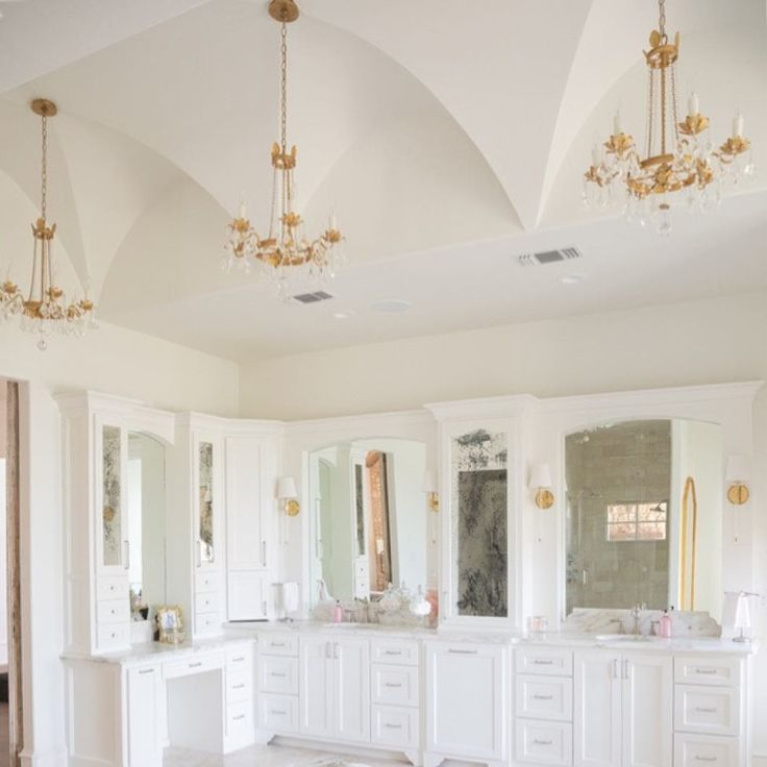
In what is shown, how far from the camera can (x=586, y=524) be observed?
6.43 meters

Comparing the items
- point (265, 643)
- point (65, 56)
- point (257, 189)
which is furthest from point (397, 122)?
point (265, 643)

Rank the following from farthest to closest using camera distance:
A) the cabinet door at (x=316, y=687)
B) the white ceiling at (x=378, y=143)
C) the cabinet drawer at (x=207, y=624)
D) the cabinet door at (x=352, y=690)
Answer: the cabinet drawer at (x=207, y=624), the cabinet door at (x=316, y=687), the cabinet door at (x=352, y=690), the white ceiling at (x=378, y=143)

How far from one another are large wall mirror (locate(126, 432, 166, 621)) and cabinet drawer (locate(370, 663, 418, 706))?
1887mm

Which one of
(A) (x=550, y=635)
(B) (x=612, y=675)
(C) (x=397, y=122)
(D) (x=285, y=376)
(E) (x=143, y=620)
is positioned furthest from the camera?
(D) (x=285, y=376)

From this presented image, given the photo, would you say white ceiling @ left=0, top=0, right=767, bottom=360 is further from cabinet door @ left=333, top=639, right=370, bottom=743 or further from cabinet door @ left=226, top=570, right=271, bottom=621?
cabinet door @ left=333, top=639, right=370, bottom=743

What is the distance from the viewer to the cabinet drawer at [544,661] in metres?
5.81

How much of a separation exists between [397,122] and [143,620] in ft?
14.1

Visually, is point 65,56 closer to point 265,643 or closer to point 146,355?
point 146,355

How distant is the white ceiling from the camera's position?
153 inches

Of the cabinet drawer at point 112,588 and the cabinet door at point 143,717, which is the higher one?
the cabinet drawer at point 112,588

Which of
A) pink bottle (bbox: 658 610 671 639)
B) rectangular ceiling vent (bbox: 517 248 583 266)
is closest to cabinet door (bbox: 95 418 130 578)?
rectangular ceiling vent (bbox: 517 248 583 266)

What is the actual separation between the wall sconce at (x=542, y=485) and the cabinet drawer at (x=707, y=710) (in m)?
1.57

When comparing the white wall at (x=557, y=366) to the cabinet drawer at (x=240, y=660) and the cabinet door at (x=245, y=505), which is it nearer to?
the cabinet door at (x=245, y=505)

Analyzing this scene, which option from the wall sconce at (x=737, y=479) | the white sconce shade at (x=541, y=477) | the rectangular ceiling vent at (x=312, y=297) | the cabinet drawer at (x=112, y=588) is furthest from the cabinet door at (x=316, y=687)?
the wall sconce at (x=737, y=479)
